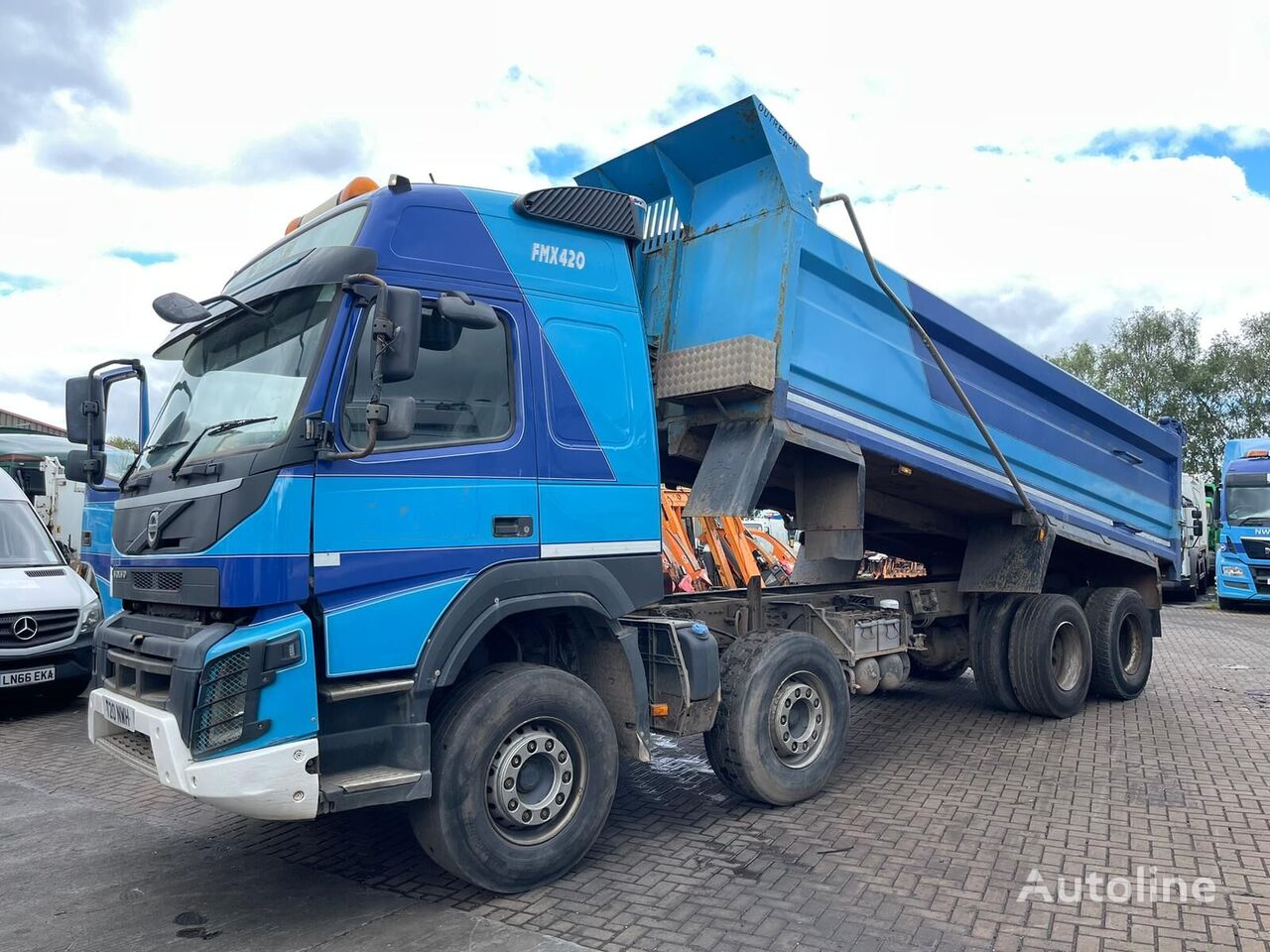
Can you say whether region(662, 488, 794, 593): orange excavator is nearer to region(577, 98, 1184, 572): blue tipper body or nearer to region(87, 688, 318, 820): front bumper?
region(577, 98, 1184, 572): blue tipper body

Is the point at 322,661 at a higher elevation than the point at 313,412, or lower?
lower

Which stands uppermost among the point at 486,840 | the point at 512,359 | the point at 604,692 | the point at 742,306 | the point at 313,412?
the point at 742,306

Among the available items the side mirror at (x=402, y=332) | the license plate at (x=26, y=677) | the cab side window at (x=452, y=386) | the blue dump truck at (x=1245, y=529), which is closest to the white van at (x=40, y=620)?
the license plate at (x=26, y=677)

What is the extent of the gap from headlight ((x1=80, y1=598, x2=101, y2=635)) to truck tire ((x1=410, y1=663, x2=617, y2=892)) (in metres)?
5.81

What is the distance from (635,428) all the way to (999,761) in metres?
3.71

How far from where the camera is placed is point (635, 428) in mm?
4668

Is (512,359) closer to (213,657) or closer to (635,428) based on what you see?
(635,428)

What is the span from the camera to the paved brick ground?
3725mm

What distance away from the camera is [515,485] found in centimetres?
418

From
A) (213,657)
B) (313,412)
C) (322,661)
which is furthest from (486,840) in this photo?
(313,412)

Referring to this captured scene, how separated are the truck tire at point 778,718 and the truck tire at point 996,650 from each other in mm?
2543

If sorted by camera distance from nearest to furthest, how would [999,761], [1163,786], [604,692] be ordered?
[604,692], [1163,786], [999,761]

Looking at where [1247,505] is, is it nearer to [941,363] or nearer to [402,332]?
[941,363]

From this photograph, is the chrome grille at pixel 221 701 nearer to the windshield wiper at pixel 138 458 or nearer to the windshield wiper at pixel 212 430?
the windshield wiper at pixel 212 430
